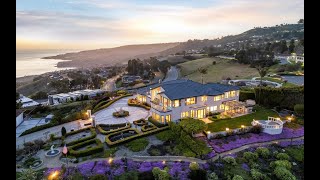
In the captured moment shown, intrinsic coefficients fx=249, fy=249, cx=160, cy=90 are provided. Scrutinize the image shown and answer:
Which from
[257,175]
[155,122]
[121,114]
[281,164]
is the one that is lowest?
[257,175]

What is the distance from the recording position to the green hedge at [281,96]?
97.5 ft

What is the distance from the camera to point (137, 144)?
70.7 feet

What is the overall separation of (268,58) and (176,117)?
159ft

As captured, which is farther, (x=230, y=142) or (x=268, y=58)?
(x=268, y=58)

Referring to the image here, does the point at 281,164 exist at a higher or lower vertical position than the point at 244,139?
lower

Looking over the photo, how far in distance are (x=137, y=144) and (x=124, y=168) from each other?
3982 millimetres

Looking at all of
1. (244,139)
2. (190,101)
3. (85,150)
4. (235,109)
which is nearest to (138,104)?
(190,101)

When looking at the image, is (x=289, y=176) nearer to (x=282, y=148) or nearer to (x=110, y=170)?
(x=282, y=148)

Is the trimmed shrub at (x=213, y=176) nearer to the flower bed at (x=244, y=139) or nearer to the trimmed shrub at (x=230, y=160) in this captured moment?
the trimmed shrub at (x=230, y=160)

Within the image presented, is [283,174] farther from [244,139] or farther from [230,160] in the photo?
[244,139]

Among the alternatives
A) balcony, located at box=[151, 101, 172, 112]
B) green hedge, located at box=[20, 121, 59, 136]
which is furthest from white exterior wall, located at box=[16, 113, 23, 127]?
balcony, located at box=[151, 101, 172, 112]

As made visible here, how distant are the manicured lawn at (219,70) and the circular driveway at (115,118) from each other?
29.1 meters
